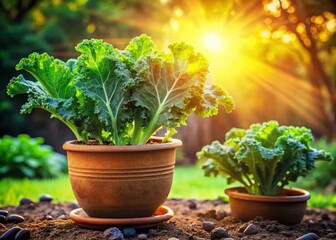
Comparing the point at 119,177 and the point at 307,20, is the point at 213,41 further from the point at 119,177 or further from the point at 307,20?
the point at 119,177

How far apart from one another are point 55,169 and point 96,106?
22.7 ft

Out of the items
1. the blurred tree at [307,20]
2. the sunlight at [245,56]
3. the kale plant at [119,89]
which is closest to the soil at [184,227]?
the kale plant at [119,89]

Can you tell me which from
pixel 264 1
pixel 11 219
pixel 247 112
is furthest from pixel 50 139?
pixel 11 219

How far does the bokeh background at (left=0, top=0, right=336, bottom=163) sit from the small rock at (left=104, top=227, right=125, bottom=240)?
5.02 metres

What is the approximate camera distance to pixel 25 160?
957 centimetres

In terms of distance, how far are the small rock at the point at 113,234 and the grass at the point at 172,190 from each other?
2.71 meters

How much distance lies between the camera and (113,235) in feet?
11.1

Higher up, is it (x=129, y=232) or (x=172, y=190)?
(x=129, y=232)

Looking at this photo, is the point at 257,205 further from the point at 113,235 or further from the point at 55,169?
the point at 55,169

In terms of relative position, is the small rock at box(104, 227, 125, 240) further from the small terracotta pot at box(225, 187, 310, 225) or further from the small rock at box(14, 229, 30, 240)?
the small terracotta pot at box(225, 187, 310, 225)

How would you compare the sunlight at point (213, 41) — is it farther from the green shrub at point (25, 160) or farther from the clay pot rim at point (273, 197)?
the clay pot rim at point (273, 197)

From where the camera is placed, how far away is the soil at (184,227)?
364cm

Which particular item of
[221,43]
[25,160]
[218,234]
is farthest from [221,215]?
[25,160]

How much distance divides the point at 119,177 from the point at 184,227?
0.80 meters
